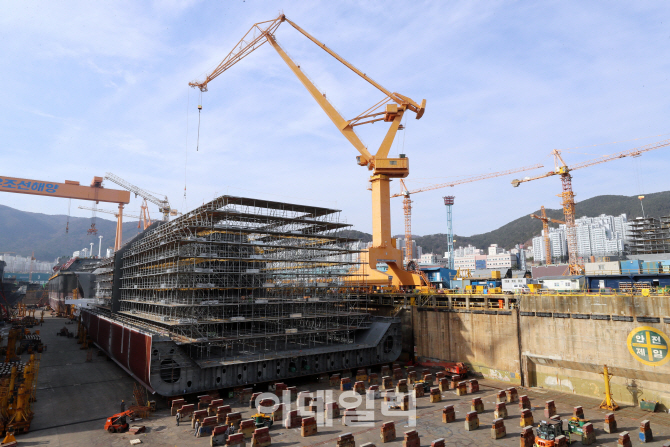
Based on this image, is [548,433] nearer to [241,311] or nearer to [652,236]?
[241,311]

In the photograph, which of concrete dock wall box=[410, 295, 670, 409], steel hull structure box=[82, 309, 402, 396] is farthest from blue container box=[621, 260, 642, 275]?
steel hull structure box=[82, 309, 402, 396]

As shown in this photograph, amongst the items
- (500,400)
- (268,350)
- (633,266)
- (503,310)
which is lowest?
(500,400)

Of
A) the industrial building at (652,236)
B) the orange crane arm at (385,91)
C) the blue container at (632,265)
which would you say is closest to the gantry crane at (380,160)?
the orange crane arm at (385,91)

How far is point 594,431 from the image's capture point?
73.9ft

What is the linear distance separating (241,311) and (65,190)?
58.2 meters

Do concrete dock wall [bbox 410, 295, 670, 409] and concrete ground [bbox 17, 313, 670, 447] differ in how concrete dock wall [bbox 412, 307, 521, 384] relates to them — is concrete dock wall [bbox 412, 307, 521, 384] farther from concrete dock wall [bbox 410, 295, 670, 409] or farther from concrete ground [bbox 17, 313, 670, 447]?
concrete ground [bbox 17, 313, 670, 447]

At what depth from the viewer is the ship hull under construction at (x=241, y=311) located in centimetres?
3070

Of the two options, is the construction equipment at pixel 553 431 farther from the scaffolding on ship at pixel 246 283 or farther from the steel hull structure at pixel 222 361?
the scaffolding on ship at pixel 246 283

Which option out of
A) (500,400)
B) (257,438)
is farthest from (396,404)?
(257,438)

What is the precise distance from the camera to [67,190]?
7350 centimetres

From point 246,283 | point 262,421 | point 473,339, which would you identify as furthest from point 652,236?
point 262,421

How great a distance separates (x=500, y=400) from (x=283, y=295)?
2292cm

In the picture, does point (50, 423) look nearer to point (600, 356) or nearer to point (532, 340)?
point (532, 340)

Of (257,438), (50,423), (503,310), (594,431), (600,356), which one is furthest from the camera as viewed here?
(503,310)
